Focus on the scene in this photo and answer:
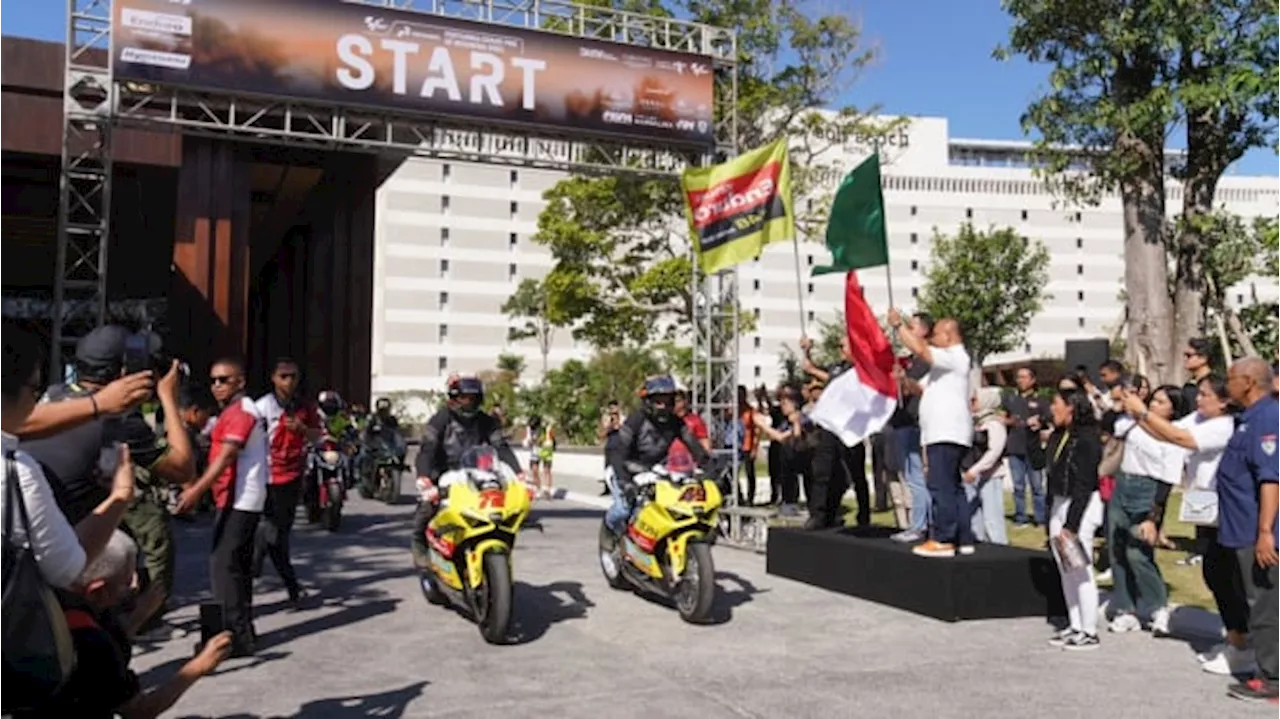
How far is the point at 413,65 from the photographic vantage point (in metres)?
14.5

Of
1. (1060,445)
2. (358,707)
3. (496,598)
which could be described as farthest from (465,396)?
(1060,445)

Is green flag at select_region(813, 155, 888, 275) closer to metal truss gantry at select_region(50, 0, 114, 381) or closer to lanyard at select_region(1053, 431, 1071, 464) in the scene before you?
lanyard at select_region(1053, 431, 1071, 464)

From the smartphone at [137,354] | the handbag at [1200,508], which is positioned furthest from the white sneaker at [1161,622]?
the smartphone at [137,354]

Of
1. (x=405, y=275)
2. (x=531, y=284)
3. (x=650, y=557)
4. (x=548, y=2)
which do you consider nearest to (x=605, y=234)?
(x=548, y=2)

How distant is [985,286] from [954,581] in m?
37.0

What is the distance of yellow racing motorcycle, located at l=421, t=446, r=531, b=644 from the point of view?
23.7 feet

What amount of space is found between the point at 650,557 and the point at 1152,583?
3.54m

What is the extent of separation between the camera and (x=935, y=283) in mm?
43625

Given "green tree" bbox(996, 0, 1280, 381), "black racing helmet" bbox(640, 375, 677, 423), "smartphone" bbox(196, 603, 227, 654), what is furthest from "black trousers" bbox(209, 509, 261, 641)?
"green tree" bbox(996, 0, 1280, 381)

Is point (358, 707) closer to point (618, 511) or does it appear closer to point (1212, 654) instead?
point (618, 511)

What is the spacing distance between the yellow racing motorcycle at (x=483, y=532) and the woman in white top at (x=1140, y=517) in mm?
4127

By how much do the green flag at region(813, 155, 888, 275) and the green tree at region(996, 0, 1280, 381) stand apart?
9124 millimetres

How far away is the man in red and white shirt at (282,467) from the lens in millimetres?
8219

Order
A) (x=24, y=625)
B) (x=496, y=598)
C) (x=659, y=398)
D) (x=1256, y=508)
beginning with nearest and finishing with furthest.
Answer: (x=24, y=625), (x=1256, y=508), (x=496, y=598), (x=659, y=398)
